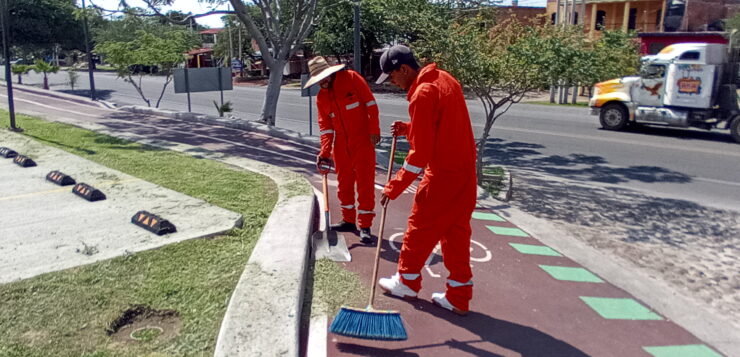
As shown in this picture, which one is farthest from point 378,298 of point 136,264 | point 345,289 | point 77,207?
point 77,207

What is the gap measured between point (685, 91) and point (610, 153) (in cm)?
421

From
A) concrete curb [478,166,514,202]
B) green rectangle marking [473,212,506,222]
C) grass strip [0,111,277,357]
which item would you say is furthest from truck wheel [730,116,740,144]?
grass strip [0,111,277,357]

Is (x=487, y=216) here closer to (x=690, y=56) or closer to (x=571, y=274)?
(x=571, y=274)

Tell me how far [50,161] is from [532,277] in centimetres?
748

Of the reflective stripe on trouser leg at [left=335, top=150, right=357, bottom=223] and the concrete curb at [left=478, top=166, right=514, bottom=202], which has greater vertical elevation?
the reflective stripe on trouser leg at [left=335, top=150, right=357, bottom=223]

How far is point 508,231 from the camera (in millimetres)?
6695

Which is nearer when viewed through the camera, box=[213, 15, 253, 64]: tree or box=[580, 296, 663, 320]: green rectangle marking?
box=[580, 296, 663, 320]: green rectangle marking

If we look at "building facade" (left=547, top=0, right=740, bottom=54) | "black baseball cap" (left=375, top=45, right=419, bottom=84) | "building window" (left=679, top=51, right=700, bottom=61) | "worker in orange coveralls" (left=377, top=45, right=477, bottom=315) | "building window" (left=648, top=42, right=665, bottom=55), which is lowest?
"worker in orange coveralls" (left=377, top=45, right=477, bottom=315)

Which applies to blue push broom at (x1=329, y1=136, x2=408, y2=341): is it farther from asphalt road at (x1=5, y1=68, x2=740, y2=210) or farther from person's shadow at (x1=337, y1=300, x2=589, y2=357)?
asphalt road at (x1=5, y1=68, x2=740, y2=210)

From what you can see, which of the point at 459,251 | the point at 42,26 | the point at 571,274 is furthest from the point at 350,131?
the point at 42,26

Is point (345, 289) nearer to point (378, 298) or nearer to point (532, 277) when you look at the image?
point (378, 298)

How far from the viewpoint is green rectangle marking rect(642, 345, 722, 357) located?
385 cm

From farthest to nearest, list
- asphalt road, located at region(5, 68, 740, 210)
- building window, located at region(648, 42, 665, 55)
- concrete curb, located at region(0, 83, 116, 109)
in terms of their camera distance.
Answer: building window, located at region(648, 42, 665, 55), concrete curb, located at region(0, 83, 116, 109), asphalt road, located at region(5, 68, 740, 210)

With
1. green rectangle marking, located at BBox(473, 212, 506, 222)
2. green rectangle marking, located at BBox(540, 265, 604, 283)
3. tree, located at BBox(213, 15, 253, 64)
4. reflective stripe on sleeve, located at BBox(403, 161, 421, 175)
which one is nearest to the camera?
reflective stripe on sleeve, located at BBox(403, 161, 421, 175)
